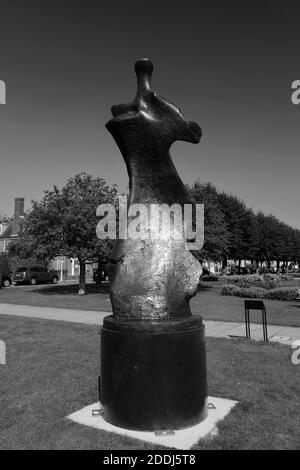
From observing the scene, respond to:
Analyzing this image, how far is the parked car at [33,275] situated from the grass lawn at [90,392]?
26417mm

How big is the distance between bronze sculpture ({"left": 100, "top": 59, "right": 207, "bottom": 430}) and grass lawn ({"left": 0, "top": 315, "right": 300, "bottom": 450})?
44 cm

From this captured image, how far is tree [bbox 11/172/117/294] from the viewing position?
22.0 metres

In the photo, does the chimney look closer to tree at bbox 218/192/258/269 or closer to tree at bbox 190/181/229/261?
tree at bbox 218/192/258/269

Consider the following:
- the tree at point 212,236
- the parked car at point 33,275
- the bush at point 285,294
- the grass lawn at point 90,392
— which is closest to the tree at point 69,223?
the tree at point 212,236

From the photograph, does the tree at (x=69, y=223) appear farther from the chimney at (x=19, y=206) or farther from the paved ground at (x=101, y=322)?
the chimney at (x=19, y=206)

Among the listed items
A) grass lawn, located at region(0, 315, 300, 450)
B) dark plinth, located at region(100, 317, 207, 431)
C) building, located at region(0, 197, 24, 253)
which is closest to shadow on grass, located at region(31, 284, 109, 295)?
grass lawn, located at region(0, 315, 300, 450)

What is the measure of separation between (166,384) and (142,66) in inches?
160

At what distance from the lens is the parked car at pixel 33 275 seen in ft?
118

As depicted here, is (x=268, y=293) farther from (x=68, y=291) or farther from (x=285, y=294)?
(x=68, y=291)

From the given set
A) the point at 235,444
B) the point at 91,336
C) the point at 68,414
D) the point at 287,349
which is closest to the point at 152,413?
the point at 235,444

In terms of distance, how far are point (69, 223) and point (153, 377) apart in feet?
59.1

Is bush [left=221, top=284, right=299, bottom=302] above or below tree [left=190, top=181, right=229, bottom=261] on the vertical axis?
below

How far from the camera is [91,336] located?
10.6 m
